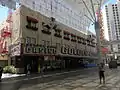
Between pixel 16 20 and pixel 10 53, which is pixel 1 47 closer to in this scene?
pixel 10 53

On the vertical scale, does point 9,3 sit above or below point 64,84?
above

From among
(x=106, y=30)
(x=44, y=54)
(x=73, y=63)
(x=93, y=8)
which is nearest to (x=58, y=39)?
(x=44, y=54)

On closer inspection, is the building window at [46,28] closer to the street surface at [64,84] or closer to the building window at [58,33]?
the building window at [58,33]

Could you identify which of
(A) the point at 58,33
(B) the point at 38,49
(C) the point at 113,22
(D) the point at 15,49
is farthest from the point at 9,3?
(C) the point at 113,22

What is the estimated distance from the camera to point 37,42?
115ft

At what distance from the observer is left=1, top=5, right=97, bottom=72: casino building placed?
32000 millimetres

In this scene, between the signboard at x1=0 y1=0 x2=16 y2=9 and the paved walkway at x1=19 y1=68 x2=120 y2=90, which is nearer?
the paved walkway at x1=19 y1=68 x2=120 y2=90

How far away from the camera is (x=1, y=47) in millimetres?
36406

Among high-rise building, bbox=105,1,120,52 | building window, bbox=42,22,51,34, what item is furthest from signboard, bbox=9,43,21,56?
high-rise building, bbox=105,1,120,52

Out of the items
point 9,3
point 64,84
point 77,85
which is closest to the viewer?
point 77,85

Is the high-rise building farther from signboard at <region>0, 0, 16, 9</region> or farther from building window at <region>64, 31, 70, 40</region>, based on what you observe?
signboard at <region>0, 0, 16, 9</region>

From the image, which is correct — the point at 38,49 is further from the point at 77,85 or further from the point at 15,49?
the point at 77,85

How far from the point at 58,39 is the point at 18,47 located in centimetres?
1287

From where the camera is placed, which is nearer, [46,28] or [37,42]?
[37,42]
